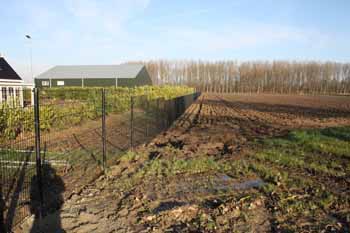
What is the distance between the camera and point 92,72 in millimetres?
47250

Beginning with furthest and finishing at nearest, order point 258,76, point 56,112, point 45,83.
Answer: point 258,76 → point 45,83 → point 56,112

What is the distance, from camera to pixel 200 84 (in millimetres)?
85812

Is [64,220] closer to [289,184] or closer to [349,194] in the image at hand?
[289,184]

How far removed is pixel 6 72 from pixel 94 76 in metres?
26.0

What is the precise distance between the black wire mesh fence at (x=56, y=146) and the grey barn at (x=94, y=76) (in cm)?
3182

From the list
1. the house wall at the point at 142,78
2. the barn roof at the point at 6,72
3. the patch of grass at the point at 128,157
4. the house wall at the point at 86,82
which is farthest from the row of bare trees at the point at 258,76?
the patch of grass at the point at 128,157

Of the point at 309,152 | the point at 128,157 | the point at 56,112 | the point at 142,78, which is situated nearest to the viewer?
the point at 128,157

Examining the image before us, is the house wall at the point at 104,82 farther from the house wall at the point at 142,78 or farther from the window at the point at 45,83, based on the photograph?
the window at the point at 45,83

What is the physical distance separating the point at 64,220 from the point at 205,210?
214 cm

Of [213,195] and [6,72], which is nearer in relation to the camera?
[213,195]

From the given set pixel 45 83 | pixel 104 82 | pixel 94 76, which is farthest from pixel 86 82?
pixel 45 83

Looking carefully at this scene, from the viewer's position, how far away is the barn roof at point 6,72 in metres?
18.9

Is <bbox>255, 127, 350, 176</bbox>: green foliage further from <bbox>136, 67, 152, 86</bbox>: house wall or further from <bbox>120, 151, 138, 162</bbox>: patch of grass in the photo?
<bbox>136, 67, 152, 86</bbox>: house wall

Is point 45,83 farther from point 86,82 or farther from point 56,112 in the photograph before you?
point 56,112
